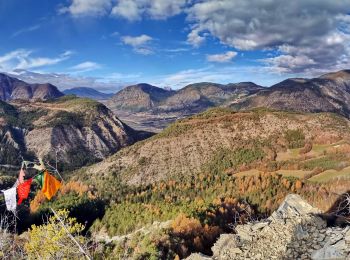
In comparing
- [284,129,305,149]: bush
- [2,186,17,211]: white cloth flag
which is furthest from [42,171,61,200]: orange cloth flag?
[284,129,305,149]: bush

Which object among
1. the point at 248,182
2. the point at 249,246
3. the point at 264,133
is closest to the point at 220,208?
the point at 248,182

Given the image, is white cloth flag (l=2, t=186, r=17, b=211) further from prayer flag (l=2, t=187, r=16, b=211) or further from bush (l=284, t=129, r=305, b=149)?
bush (l=284, t=129, r=305, b=149)

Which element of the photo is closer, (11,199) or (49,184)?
(49,184)

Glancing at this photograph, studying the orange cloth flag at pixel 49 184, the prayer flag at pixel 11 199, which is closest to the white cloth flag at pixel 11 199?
the prayer flag at pixel 11 199

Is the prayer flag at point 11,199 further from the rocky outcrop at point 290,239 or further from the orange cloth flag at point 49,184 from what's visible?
the rocky outcrop at point 290,239

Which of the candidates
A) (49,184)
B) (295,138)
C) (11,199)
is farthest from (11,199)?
(295,138)

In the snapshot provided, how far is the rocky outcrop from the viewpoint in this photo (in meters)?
23.0

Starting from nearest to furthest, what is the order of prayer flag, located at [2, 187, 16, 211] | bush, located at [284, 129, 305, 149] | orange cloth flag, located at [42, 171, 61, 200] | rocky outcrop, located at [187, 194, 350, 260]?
1. rocky outcrop, located at [187, 194, 350, 260]
2. orange cloth flag, located at [42, 171, 61, 200]
3. prayer flag, located at [2, 187, 16, 211]
4. bush, located at [284, 129, 305, 149]

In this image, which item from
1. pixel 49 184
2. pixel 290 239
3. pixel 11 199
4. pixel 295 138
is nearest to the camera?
pixel 49 184

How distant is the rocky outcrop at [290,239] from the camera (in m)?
23.0

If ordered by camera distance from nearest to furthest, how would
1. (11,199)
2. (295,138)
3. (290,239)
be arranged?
(11,199) < (290,239) < (295,138)

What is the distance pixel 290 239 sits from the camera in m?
27.5

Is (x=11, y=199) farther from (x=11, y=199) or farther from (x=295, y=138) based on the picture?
(x=295, y=138)

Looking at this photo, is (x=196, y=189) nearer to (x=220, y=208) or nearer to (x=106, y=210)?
(x=106, y=210)
